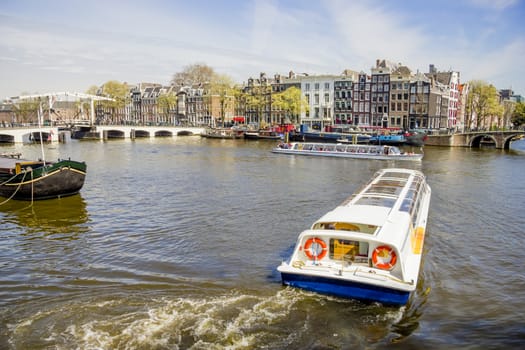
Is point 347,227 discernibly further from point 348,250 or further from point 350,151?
point 350,151

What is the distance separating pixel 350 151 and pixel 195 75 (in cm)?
8507

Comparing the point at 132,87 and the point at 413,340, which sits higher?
the point at 132,87

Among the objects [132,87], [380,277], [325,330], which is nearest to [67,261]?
[325,330]

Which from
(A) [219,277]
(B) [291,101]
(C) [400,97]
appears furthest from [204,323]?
(B) [291,101]

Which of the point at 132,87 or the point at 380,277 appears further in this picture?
the point at 132,87

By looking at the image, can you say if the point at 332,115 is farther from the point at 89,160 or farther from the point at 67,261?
the point at 67,261

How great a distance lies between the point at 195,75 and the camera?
12988cm

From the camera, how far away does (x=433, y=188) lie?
107 feet

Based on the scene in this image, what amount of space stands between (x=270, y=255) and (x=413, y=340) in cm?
697

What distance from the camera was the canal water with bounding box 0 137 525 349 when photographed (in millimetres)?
10914

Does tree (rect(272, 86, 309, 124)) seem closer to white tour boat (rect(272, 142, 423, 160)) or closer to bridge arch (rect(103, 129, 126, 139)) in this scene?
bridge arch (rect(103, 129, 126, 139))

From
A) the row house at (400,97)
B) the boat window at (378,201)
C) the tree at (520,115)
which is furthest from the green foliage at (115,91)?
the boat window at (378,201)

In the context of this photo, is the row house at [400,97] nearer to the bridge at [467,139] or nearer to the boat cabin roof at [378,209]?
the bridge at [467,139]

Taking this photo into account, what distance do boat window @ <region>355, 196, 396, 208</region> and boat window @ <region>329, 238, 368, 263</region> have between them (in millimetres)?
3223
